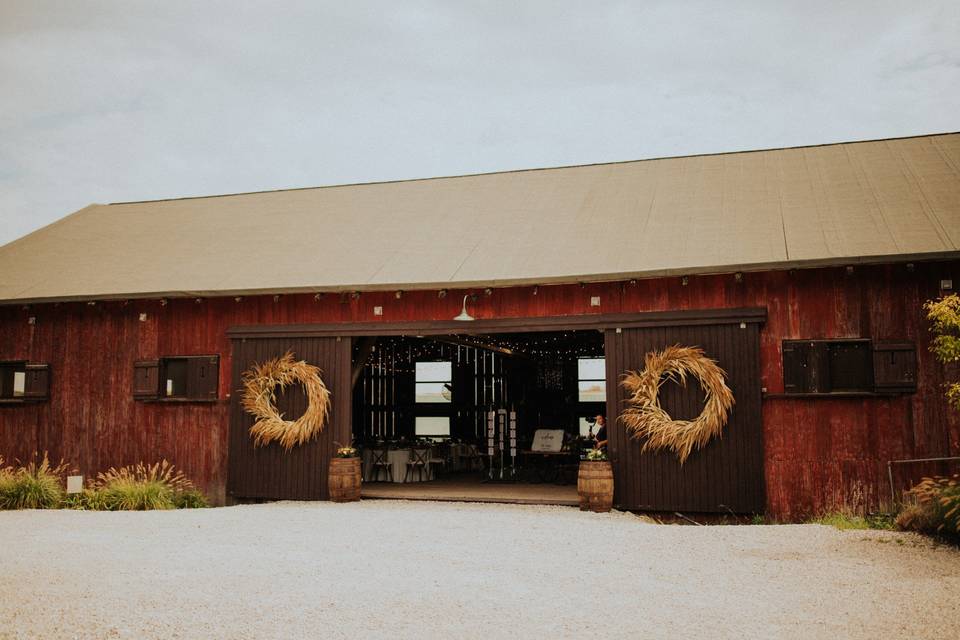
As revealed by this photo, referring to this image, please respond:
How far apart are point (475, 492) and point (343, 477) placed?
2.28m

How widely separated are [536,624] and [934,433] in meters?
7.03

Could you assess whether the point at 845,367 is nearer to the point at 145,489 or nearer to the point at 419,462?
the point at 419,462

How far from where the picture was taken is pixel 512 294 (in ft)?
40.0

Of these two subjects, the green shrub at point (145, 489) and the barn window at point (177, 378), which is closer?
the green shrub at point (145, 489)

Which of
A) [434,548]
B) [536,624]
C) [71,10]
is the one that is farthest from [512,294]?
[71,10]

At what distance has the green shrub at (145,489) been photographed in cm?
1221

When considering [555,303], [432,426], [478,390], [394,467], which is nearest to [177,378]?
[394,467]

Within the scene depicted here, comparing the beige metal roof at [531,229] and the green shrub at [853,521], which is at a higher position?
the beige metal roof at [531,229]

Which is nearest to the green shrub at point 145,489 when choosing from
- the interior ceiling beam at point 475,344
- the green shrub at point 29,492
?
the green shrub at point 29,492

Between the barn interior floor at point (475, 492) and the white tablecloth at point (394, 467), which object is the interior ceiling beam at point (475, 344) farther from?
the barn interior floor at point (475, 492)

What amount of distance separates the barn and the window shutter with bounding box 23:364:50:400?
0.04 metres

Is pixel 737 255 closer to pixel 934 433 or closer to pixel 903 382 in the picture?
pixel 903 382

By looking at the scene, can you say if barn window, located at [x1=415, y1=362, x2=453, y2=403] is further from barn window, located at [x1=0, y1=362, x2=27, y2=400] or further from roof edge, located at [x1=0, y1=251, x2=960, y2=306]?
barn window, located at [x1=0, y1=362, x2=27, y2=400]

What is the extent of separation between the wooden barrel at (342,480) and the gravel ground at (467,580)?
193 centimetres
